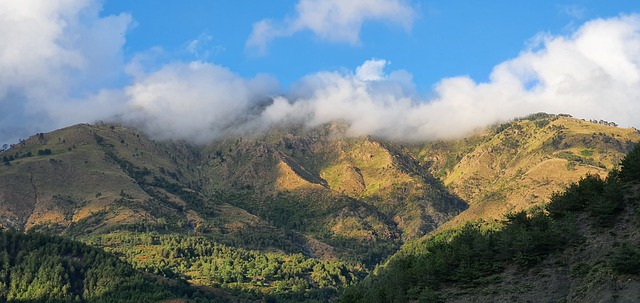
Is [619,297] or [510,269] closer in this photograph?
[619,297]

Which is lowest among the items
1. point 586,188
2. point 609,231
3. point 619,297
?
point 619,297

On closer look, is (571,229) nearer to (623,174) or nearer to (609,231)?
(609,231)

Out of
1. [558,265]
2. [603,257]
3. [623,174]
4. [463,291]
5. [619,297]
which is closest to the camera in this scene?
[619,297]

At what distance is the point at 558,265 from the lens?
308ft

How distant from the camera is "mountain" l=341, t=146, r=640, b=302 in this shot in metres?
79.8

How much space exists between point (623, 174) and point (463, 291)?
35.3 metres

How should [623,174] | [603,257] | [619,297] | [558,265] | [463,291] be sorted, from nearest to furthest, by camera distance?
[619,297] < [603,257] < [558,265] < [463,291] < [623,174]

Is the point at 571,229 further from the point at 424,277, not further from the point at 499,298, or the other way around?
the point at 424,277

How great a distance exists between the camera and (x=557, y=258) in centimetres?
9562

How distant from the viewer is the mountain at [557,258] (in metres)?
79.8

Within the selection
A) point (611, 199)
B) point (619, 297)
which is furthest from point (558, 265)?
point (619, 297)

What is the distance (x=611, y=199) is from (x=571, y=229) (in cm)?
781

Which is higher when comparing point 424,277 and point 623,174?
point 623,174

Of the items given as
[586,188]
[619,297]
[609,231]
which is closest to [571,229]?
[609,231]
